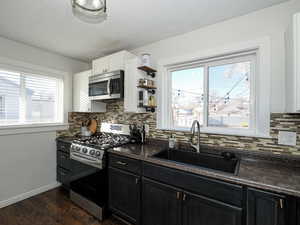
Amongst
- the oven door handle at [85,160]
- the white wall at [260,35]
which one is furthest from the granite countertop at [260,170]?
the white wall at [260,35]

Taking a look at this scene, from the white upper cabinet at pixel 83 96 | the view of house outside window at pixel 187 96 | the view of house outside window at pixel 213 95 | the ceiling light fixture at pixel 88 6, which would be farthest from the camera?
the white upper cabinet at pixel 83 96

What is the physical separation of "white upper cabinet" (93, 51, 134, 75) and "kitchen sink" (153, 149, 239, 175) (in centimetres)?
143

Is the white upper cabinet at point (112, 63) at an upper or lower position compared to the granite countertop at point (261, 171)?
upper

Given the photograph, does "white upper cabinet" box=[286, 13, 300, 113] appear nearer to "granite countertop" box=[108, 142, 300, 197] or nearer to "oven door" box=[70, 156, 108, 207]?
"granite countertop" box=[108, 142, 300, 197]

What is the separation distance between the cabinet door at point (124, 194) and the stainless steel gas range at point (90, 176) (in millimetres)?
113

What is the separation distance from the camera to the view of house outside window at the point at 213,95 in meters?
1.75


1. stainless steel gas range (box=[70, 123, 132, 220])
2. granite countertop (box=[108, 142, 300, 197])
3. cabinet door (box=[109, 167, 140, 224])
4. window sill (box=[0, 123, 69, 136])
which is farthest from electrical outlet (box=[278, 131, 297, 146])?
window sill (box=[0, 123, 69, 136])

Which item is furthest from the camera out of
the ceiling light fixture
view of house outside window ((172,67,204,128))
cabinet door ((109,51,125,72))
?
cabinet door ((109,51,125,72))

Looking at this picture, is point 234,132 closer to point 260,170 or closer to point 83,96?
point 260,170

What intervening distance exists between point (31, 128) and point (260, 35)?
331 cm

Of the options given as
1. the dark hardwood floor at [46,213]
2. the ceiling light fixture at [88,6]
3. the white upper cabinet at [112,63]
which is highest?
the white upper cabinet at [112,63]

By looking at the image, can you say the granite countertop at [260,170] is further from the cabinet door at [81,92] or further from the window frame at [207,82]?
the cabinet door at [81,92]

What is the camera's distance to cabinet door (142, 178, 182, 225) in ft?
4.57

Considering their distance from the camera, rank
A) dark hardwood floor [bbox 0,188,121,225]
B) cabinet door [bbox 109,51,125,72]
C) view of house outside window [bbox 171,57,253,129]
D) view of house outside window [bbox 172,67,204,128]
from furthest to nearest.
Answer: cabinet door [bbox 109,51,125,72] → view of house outside window [bbox 172,67,204,128] → dark hardwood floor [bbox 0,188,121,225] → view of house outside window [bbox 171,57,253,129]
